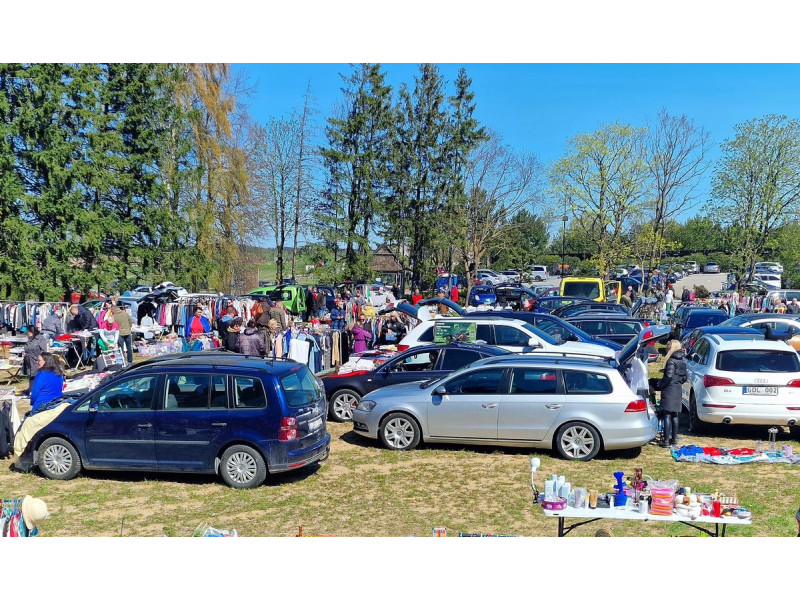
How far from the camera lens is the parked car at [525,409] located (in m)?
9.96

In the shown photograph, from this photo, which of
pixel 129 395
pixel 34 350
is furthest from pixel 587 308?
pixel 129 395

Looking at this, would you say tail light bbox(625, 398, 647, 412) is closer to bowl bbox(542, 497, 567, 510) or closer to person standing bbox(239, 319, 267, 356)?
bowl bbox(542, 497, 567, 510)

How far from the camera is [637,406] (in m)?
9.95

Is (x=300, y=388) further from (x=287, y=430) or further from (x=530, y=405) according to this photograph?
(x=530, y=405)

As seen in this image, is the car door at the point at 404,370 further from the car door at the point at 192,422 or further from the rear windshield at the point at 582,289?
the rear windshield at the point at 582,289

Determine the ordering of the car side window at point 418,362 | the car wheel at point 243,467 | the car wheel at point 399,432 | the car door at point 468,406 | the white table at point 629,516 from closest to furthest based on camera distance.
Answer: the white table at point 629,516
the car wheel at point 243,467
the car door at point 468,406
the car wheel at point 399,432
the car side window at point 418,362

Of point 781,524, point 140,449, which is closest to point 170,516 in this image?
point 140,449

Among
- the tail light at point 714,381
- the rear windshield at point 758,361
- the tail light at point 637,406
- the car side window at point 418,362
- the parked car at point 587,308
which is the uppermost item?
the parked car at point 587,308

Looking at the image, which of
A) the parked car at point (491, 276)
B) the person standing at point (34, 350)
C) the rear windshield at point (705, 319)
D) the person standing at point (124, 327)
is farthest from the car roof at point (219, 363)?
the parked car at point (491, 276)

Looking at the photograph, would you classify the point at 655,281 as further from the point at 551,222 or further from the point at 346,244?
the point at 346,244

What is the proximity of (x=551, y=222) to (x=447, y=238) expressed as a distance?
48.1 feet

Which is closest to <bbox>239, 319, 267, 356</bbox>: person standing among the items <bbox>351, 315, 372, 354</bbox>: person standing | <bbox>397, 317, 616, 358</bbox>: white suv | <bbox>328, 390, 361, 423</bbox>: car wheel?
<bbox>351, 315, 372, 354</bbox>: person standing

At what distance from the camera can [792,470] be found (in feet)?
32.5

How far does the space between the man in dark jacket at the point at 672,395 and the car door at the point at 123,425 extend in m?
7.64
